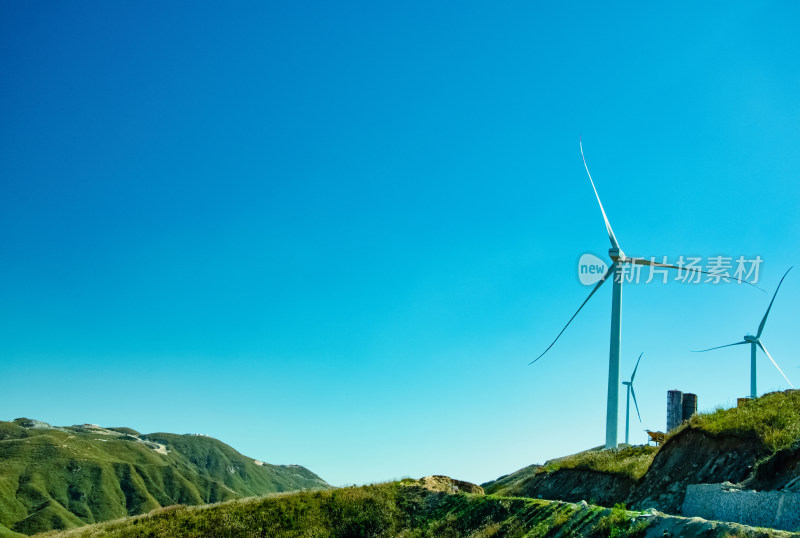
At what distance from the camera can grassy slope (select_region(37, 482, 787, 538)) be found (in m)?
28.0

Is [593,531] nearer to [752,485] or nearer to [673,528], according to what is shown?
[673,528]

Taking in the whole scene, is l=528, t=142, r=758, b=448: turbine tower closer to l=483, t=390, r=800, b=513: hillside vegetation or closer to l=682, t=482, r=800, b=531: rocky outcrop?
l=483, t=390, r=800, b=513: hillside vegetation

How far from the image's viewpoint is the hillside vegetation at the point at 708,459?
23.4 m

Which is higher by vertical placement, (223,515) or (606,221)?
(606,221)

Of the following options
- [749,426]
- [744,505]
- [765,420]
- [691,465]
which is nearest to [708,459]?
[691,465]

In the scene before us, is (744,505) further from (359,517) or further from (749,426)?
(359,517)

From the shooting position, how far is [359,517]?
126 feet

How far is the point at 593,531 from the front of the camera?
818 inches

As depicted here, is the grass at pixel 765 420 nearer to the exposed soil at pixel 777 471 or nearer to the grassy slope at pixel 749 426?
the grassy slope at pixel 749 426

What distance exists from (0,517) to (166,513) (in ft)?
635

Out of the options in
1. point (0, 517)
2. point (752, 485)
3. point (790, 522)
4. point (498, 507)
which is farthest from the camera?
point (0, 517)

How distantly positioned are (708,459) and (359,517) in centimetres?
2136

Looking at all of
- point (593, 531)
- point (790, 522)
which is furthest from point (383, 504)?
point (790, 522)

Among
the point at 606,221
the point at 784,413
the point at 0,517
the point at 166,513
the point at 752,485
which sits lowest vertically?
the point at 0,517
